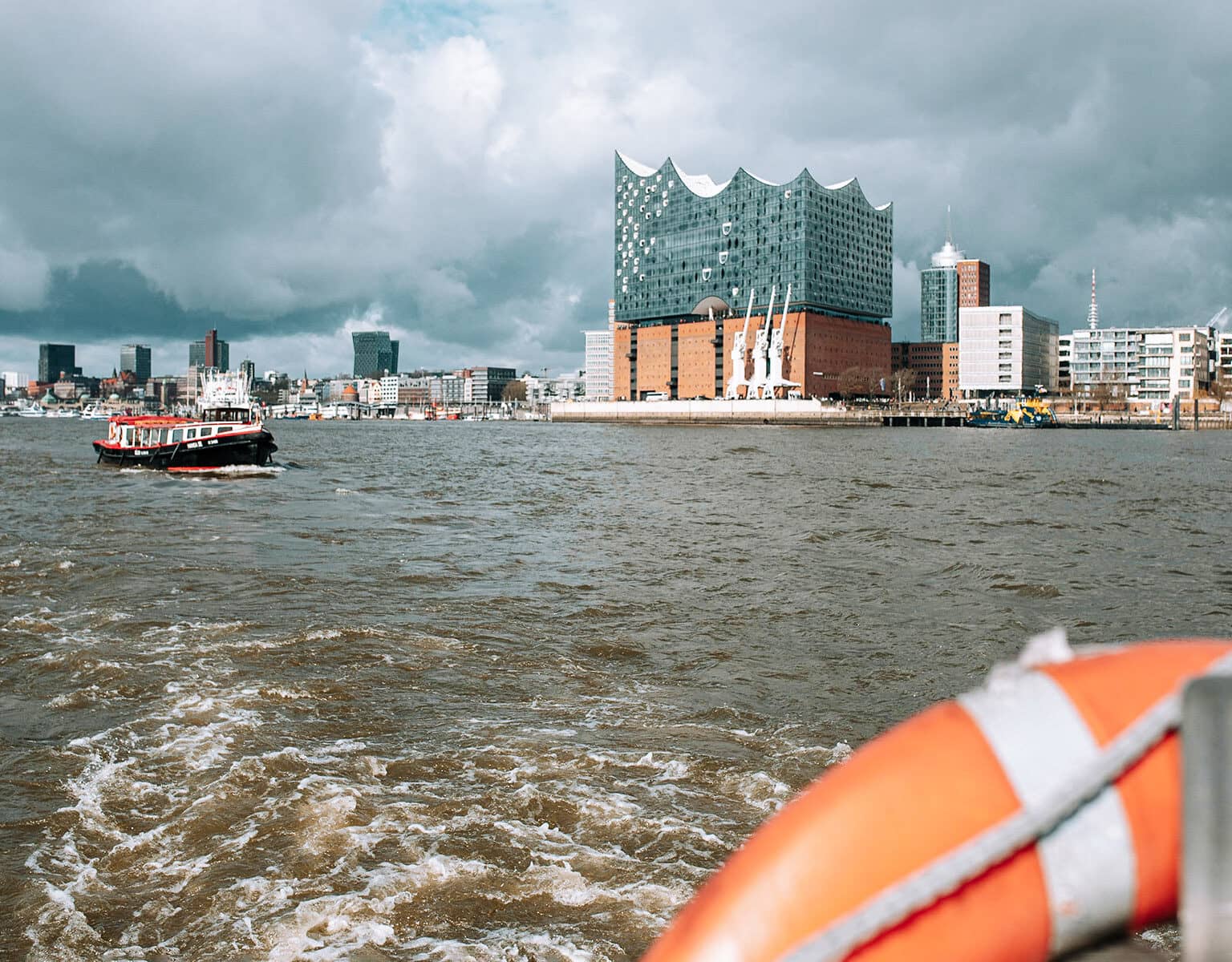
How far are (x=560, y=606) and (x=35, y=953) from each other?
711 cm

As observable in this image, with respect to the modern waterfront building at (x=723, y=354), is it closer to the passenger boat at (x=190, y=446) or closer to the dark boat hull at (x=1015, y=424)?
the dark boat hull at (x=1015, y=424)

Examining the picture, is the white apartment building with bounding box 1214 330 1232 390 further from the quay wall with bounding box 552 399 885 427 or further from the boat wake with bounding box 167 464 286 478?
the boat wake with bounding box 167 464 286 478

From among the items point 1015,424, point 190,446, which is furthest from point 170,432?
point 1015,424

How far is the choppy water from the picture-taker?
4.20 metres

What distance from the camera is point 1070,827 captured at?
48.1 inches

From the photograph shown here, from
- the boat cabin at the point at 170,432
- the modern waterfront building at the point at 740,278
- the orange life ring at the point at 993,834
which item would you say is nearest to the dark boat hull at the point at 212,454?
the boat cabin at the point at 170,432

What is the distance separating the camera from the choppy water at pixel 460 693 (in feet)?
13.8

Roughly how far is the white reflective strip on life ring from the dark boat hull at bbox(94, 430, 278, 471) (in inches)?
1468

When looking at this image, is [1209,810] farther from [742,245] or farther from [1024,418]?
[742,245]

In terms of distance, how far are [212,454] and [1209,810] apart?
37950 millimetres

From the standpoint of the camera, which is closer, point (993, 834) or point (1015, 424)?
point (993, 834)

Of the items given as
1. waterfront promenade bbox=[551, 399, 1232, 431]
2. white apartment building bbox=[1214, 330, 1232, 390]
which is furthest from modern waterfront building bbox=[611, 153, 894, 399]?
white apartment building bbox=[1214, 330, 1232, 390]

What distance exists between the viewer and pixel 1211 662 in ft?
4.15

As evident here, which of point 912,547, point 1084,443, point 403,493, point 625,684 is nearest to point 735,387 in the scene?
point 1084,443
